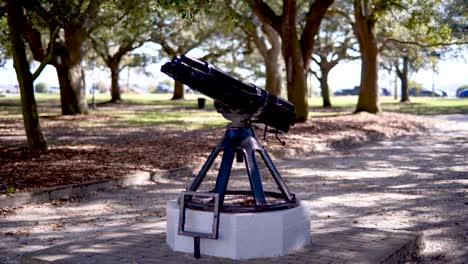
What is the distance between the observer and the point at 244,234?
5566 millimetres

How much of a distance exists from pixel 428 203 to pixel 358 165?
440 cm

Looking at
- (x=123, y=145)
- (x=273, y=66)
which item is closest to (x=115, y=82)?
(x=273, y=66)

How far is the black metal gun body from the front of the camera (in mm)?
5406

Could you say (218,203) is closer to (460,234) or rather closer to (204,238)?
(204,238)

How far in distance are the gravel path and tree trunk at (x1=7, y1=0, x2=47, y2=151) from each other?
3.79 meters

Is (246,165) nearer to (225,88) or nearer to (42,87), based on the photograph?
(225,88)

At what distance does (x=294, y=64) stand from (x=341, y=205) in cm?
1318

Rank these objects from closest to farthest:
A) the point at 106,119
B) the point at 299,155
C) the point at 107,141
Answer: the point at 299,155, the point at 107,141, the point at 106,119

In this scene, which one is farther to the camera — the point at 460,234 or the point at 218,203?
the point at 460,234

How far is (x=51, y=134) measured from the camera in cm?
1884

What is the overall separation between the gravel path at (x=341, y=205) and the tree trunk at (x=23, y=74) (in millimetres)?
3792

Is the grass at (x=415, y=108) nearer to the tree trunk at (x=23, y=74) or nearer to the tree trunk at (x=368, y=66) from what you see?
the tree trunk at (x=368, y=66)

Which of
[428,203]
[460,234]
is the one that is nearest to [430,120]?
[428,203]

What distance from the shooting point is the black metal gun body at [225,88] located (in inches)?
213
